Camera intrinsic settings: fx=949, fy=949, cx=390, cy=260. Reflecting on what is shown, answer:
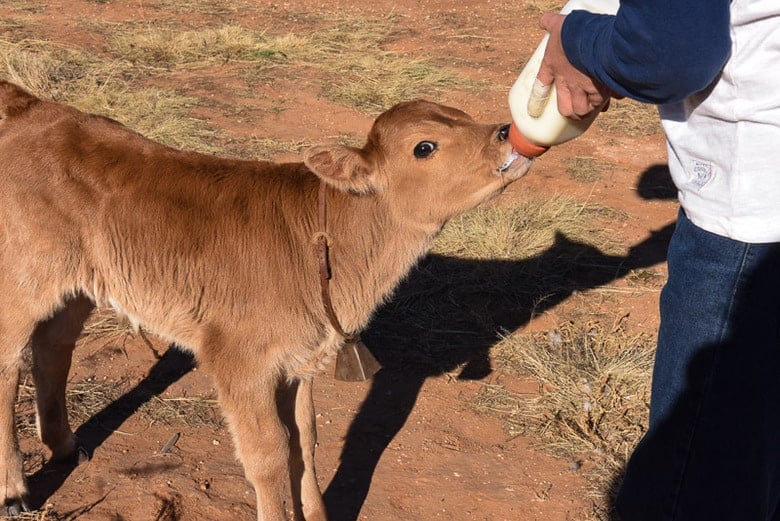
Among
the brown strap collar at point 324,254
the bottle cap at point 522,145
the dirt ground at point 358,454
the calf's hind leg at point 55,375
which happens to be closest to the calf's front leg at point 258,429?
the brown strap collar at point 324,254

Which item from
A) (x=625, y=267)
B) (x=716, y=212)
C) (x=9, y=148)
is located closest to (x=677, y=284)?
(x=716, y=212)

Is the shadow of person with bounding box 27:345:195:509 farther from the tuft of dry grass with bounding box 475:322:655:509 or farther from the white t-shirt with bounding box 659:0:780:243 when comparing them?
the white t-shirt with bounding box 659:0:780:243

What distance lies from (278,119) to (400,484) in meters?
5.83

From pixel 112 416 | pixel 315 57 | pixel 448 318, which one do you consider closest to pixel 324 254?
pixel 112 416

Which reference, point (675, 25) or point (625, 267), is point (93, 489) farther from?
point (625, 267)

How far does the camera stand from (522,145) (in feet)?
12.4

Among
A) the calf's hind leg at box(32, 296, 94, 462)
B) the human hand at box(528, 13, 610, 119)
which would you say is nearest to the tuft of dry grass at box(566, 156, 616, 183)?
the calf's hind leg at box(32, 296, 94, 462)

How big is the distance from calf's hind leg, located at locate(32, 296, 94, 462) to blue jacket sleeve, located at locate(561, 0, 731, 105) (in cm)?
334

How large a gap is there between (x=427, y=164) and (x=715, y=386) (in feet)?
6.39

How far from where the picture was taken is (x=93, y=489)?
477cm

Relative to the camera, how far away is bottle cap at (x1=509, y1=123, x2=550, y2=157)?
3.74 metres

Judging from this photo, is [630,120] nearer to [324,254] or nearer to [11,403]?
[324,254]

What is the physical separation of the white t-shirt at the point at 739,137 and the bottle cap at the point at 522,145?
110 cm

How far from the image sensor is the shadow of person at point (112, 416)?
4832 millimetres
